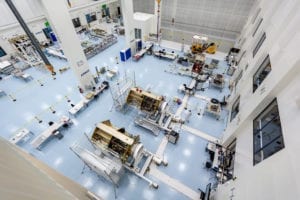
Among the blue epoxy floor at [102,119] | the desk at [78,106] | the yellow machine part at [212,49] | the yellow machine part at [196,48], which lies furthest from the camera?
the yellow machine part at [212,49]

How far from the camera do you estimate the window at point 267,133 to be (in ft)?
13.4

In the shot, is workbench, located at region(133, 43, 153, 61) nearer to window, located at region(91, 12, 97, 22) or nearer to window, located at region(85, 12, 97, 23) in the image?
window, located at region(85, 12, 97, 23)

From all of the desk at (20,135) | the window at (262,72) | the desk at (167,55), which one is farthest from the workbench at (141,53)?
the desk at (20,135)

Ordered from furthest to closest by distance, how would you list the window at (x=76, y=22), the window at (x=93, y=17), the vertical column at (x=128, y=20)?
the window at (x=93, y=17) < the window at (x=76, y=22) < the vertical column at (x=128, y=20)

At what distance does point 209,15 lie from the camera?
1342cm

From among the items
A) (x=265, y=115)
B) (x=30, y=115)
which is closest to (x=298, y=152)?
(x=265, y=115)

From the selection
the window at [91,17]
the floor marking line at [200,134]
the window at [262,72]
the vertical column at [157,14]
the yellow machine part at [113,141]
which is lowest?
the floor marking line at [200,134]

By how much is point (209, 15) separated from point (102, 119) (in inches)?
523

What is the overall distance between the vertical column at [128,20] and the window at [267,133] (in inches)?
423

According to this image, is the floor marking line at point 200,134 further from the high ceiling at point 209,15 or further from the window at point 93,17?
the window at point 93,17

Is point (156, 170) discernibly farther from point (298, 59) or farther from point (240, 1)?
point (240, 1)

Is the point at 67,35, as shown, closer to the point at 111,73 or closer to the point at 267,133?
the point at 111,73

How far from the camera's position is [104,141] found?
6.10 meters

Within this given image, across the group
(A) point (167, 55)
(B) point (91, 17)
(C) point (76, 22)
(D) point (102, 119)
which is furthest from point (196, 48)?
(C) point (76, 22)
